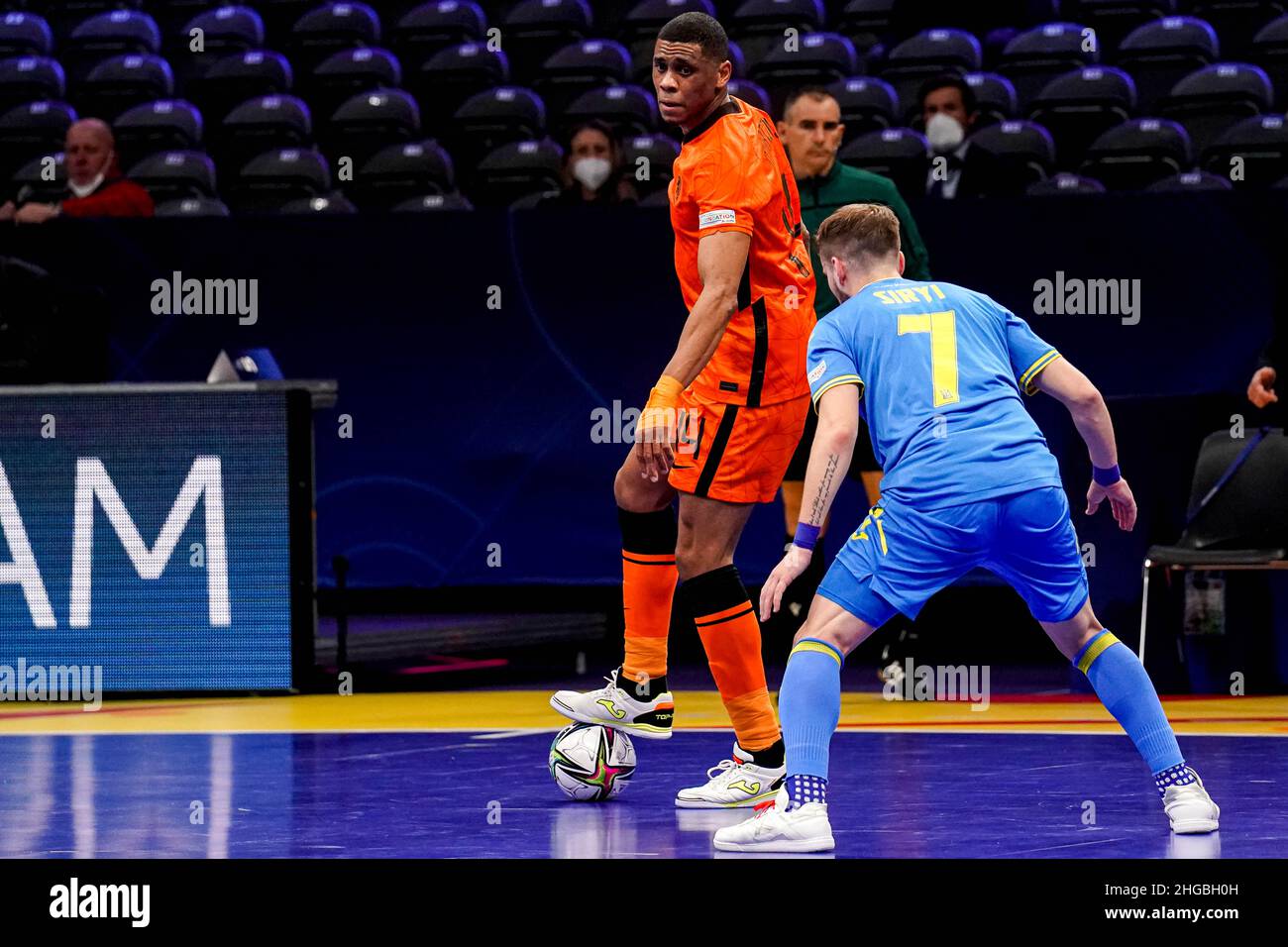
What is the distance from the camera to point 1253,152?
10.0m

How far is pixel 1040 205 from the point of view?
28.9 feet

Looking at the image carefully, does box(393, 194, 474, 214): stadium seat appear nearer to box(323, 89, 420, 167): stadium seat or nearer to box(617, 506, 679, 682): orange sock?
box(323, 89, 420, 167): stadium seat

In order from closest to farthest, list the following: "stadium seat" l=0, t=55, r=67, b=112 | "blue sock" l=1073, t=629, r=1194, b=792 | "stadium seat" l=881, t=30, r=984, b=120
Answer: "blue sock" l=1073, t=629, r=1194, b=792
"stadium seat" l=881, t=30, r=984, b=120
"stadium seat" l=0, t=55, r=67, b=112

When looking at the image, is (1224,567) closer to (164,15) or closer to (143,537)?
(143,537)

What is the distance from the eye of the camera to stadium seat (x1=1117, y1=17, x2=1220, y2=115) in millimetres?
11250

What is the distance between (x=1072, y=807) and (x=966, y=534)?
96 cm

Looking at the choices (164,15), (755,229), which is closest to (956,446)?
(755,229)

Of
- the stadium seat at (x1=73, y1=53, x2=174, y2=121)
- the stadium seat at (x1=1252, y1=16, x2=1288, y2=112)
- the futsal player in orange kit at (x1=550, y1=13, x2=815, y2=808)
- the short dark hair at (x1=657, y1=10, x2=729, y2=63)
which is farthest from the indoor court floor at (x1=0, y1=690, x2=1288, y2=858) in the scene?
the stadium seat at (x1=73, y1=53, x2=174, y2=121)

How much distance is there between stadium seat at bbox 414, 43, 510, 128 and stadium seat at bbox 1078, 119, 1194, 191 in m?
3.84

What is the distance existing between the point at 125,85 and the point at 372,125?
193cm

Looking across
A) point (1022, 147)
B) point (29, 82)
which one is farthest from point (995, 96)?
point (29, 82)

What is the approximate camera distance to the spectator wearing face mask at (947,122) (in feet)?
30.9

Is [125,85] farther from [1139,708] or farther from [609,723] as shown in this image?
[1139,708]
